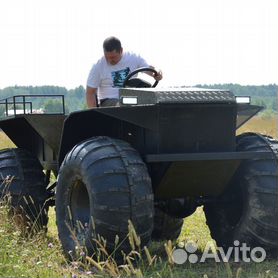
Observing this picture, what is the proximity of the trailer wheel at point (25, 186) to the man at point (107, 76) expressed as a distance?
104cm

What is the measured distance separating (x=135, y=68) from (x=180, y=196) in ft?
5.27

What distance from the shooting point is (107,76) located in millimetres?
6062

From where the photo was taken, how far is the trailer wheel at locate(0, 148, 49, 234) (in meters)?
6.33

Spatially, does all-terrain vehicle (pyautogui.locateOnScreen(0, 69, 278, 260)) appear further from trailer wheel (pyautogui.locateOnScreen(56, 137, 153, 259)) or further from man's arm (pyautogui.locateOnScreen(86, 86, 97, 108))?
man's arm (pyautogui.locateOnScreen(86, 86, 97, 108))

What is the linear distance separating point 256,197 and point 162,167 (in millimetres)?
795

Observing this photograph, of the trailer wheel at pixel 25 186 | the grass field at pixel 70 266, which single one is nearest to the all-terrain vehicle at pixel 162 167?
the grass field at pixel 70 266

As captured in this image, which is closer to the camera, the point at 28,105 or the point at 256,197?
the point at 256,197

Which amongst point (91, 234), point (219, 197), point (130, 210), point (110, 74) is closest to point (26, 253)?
point (91, 234)

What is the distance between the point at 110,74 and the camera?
6.08 metres

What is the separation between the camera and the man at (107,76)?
19.8 ft

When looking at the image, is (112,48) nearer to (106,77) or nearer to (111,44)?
(111,44)

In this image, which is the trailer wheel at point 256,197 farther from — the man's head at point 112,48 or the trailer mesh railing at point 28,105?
the trailer mesh railing at point 28,105

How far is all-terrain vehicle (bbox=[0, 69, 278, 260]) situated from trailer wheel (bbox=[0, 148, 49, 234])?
81 cm

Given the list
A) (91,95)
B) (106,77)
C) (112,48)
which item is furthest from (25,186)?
(112,48)
